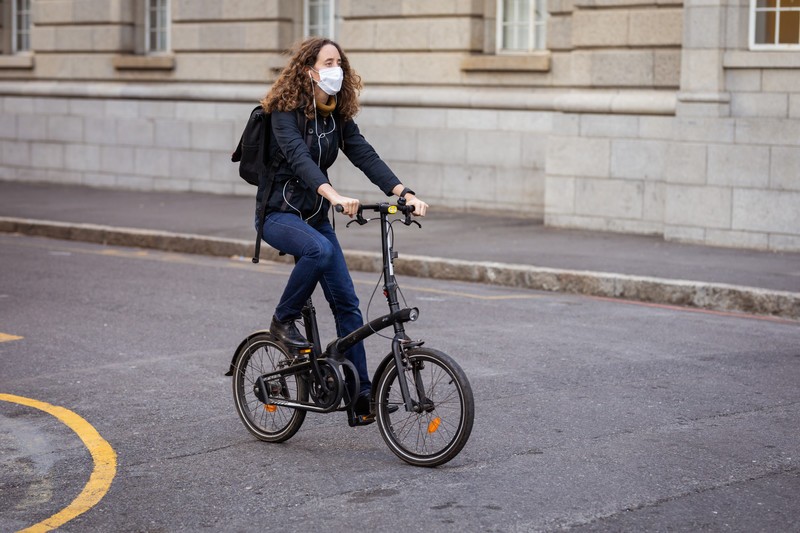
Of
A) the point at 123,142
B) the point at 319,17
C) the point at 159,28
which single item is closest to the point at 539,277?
the point at 319,17

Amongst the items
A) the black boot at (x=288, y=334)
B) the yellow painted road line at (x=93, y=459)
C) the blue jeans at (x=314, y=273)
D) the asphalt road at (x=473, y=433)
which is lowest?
the yellow painted road line at (x=93, y=459)

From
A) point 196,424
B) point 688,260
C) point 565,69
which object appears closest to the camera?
point 196,424

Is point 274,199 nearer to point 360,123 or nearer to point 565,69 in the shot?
point 565,69

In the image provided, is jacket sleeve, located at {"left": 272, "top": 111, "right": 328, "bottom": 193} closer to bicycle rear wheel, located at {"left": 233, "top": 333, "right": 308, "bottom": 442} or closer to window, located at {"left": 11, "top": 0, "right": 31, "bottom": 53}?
bicycle rear wheel, located at {"left": 233, "top": 333, "right": 308, "bottom": 442}

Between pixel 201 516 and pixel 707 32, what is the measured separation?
1022 cm

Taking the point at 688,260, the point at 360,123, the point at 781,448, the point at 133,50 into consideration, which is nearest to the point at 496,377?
the point at 781,448

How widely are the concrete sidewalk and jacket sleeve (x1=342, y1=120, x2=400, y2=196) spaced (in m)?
5.18

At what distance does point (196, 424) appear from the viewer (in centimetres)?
682

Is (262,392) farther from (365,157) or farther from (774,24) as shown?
(774,24)

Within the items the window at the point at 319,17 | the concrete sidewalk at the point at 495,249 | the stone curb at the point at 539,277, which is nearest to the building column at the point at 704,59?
the concrete sidewalk at the point at 495,249

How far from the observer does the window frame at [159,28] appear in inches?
845

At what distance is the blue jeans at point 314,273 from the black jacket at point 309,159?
0.26ft

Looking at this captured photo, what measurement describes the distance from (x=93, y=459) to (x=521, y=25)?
12.4 meters

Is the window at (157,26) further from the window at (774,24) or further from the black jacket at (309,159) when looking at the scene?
the black jacket at (309,159)
